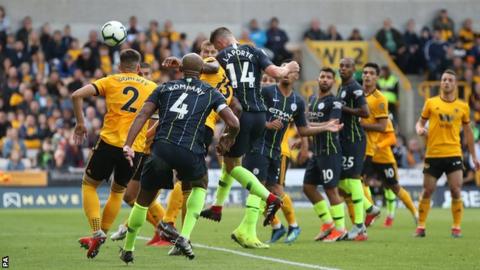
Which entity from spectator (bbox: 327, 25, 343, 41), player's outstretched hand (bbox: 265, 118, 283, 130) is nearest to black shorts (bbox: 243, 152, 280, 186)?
player's outstretched hand (bbox: 265, 118, 283, 130)

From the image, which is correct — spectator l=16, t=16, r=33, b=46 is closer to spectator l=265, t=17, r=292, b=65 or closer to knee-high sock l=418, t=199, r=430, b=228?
spectator l=265, t=17, r=292, b=65

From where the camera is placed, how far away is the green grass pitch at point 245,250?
41.1 ft

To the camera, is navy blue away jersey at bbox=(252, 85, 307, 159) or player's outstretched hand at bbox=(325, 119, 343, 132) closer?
player's outstretched hand at bbox=(325, 119, 343, 132)

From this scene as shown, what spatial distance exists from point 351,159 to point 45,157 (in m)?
13.5

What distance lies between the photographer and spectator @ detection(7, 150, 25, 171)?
2845 centimetres

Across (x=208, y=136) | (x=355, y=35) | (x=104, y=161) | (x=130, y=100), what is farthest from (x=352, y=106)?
(x=355, y=35)

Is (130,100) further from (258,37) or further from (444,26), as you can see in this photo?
(444,26)

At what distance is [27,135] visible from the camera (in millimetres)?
30156

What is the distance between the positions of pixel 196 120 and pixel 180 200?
9.98 feet

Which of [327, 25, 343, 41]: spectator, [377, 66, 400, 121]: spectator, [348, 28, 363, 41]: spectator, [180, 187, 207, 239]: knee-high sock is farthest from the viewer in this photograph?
[348, 28, 363, 41]: spectator

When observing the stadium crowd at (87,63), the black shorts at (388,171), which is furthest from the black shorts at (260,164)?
the stadium crowd at (87,63)

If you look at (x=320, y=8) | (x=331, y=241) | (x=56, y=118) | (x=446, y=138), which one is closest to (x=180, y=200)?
(x=331, y=241)

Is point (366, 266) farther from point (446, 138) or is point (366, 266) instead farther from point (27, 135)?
point (27, 135)

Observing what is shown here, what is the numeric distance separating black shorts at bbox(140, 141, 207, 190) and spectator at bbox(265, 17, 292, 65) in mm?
22335
